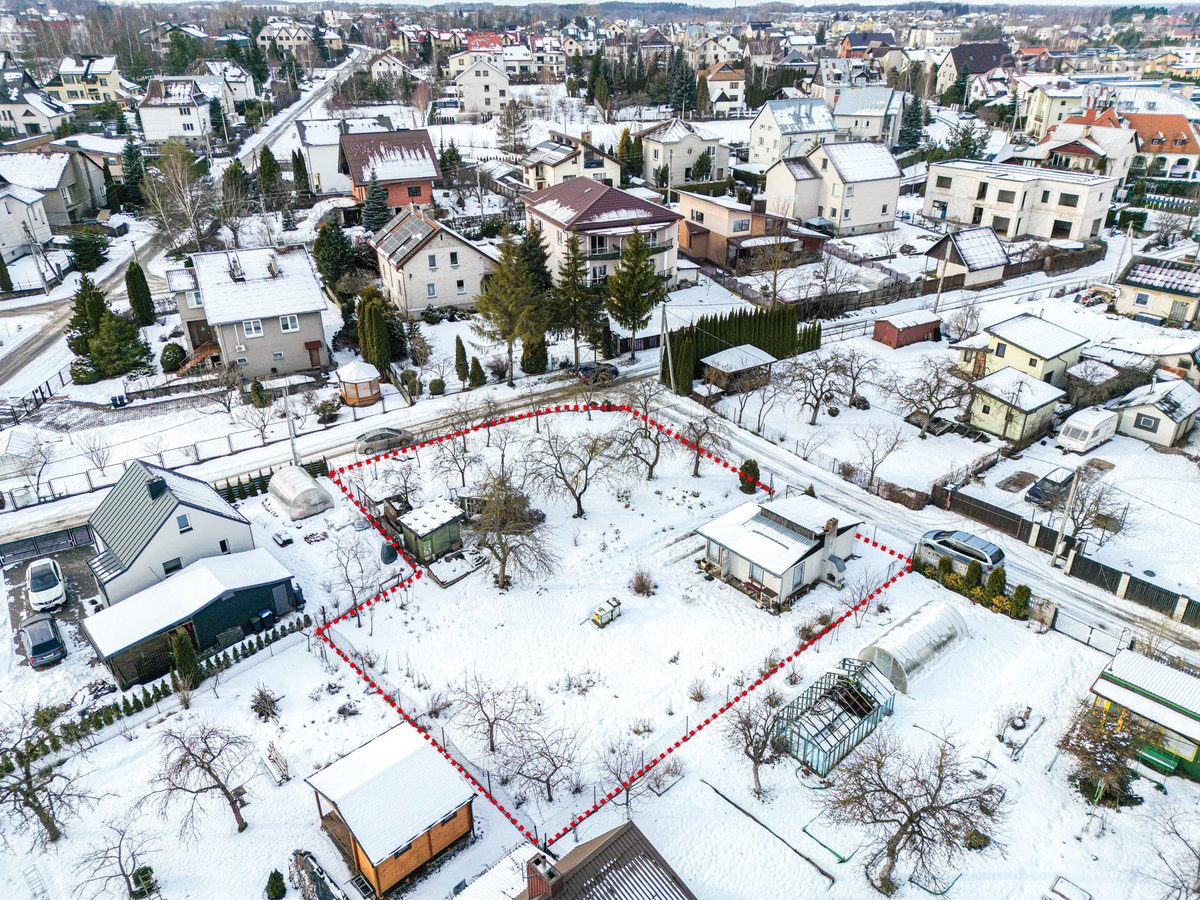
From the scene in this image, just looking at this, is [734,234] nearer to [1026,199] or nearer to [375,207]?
[1026,199]

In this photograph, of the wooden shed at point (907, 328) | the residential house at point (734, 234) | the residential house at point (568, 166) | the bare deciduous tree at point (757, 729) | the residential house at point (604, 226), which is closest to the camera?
the bare deciduous tree at point (757, 729)

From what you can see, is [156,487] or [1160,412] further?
[1160,412]

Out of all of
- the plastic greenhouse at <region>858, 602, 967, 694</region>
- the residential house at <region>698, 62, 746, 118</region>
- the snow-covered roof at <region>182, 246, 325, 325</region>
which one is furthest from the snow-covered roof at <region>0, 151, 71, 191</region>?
the residential house at <region>698, 62, 746, 118</region>

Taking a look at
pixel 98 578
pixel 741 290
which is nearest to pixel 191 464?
pixel 98 578

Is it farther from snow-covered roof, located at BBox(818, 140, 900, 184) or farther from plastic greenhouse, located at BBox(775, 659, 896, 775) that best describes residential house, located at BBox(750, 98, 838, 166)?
plastic greenhouse, located at BBox(775, 659, 896, 775)

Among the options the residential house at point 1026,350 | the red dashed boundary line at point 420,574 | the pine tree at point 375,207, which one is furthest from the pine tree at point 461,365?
the pine tree at point 375,207

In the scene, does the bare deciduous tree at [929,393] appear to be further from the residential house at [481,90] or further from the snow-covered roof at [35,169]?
the residential house at [481,90]

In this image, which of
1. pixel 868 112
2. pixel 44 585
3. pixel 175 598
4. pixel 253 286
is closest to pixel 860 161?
pixel 868 112

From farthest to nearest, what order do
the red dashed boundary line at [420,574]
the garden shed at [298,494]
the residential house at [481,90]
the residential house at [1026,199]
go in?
the residential house at [481,90] < the residential house at [1026,199] < the garden shed at [298,494] < the red dashed boundary line at [420,574]
